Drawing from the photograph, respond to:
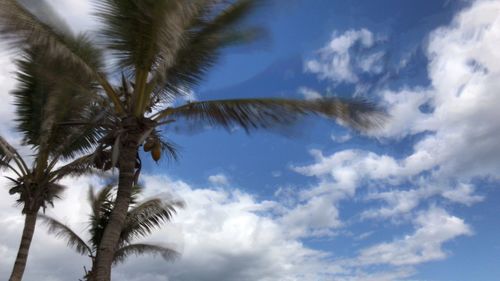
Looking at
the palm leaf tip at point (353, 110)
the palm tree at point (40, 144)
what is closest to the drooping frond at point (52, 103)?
the palm tree at point (40, 144)

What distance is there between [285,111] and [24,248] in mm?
8134

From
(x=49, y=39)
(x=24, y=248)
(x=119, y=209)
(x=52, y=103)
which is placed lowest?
(x=119, y=209)

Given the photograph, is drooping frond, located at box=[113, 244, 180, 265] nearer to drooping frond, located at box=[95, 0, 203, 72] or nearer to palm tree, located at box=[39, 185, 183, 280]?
palm tree, located at box=[39, 185, 183, 280]

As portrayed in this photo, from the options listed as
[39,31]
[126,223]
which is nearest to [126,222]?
[126,223]

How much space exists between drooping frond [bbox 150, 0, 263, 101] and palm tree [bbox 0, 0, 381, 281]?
0.06 ft

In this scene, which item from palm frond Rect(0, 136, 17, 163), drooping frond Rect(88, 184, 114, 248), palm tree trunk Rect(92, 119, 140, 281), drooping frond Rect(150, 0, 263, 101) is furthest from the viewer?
drooping frond Rect(88, 184, 114, 248)

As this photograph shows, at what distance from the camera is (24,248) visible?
1290 cm

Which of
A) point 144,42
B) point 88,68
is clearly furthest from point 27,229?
point 144,42

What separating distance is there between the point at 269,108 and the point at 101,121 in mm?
3224

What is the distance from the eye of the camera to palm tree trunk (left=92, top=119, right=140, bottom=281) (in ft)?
26.1

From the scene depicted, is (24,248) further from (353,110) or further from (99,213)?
(353,110)

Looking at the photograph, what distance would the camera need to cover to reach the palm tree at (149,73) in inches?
313

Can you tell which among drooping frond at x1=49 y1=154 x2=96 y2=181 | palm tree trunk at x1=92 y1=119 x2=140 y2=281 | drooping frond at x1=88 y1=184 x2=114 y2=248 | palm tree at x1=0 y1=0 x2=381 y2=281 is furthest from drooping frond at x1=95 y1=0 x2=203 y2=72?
drooping frond at x1=88 y1=184 x2=114 y2=248

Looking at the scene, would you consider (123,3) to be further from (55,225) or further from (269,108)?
(55,225)
